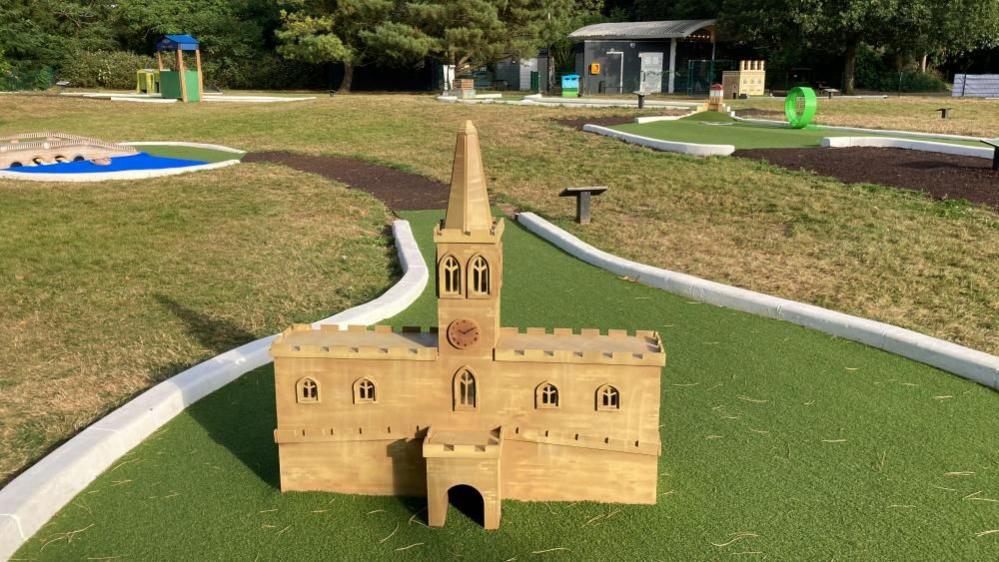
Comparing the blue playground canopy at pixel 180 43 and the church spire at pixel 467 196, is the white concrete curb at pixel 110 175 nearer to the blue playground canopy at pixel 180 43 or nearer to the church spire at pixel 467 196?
the church spire at pixel 467 196

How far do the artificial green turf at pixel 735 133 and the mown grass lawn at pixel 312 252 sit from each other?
2.79 m

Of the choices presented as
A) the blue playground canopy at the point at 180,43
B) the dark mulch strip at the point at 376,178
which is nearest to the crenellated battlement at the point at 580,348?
the dark mulch strip at the point at 376,178

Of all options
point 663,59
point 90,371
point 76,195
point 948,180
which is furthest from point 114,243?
point 663,59

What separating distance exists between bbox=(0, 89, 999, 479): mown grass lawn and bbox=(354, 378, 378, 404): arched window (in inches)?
88.9

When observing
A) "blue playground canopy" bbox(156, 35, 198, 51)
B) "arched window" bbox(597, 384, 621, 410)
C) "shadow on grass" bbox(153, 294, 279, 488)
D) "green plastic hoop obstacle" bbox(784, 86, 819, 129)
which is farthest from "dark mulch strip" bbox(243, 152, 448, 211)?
"blue playground canopy" bbox(156, 35, 198, 51)

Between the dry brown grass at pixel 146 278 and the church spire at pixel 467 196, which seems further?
the dry brown grass at pixel 146 278

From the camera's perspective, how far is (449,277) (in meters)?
3.94

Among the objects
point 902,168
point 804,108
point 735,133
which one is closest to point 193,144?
point 735,133

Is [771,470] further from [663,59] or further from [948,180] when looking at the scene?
[663,59]

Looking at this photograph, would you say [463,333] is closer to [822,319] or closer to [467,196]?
[467,196]

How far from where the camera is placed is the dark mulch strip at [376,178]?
1405cm

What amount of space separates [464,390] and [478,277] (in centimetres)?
62

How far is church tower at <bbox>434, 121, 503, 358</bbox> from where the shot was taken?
388cm

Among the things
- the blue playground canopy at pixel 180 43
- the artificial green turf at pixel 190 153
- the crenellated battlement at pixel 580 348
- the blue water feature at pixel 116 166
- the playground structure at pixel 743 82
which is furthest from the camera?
the playground structure at pixel 743 82
